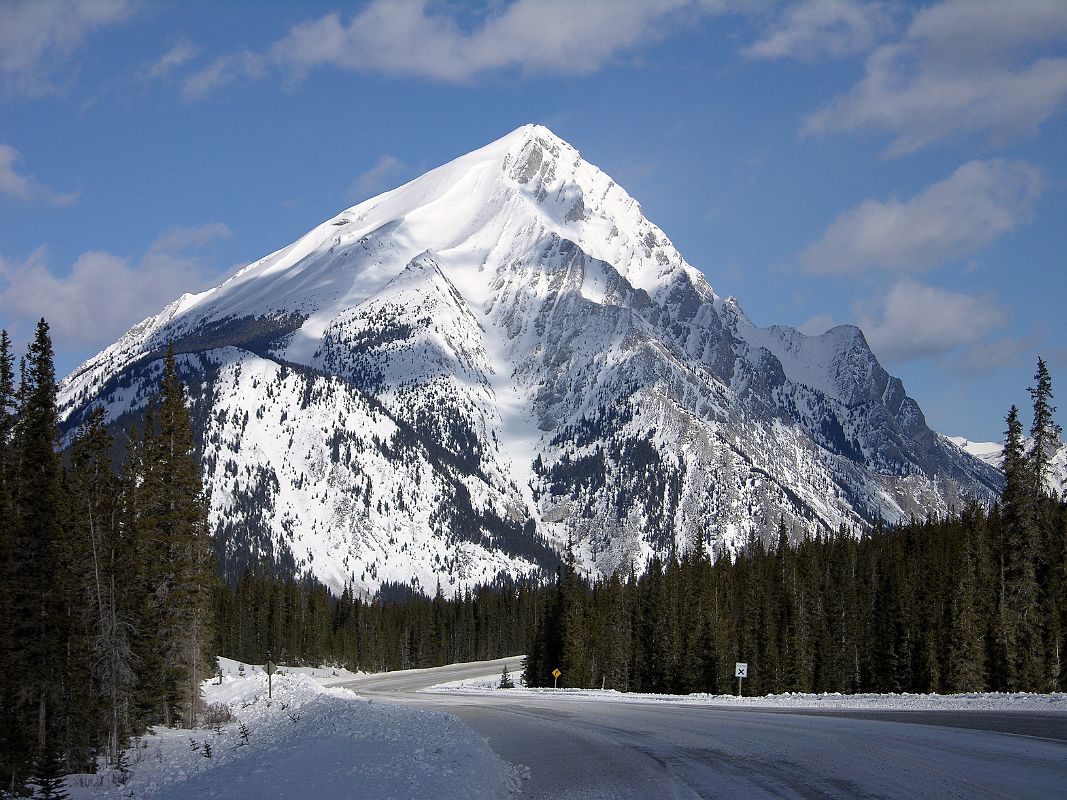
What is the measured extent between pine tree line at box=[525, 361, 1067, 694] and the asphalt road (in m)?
27.9

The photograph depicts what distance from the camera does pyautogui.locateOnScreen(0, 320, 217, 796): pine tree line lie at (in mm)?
33500

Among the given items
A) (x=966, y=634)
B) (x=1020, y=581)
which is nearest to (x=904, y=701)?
(x=1020, y=581)

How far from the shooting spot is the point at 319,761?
2605 centimetres

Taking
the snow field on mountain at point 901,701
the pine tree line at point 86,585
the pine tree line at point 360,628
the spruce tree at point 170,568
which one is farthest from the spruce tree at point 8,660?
the pine tree line at point 360,628

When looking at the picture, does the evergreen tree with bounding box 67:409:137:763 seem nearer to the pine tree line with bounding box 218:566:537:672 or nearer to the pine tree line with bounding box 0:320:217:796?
the pine tree line with bounding box 0:320:217:796

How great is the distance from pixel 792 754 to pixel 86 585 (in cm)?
2758

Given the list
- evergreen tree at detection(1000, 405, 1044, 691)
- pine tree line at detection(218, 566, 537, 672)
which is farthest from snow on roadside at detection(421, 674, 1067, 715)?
pine tree line at detection(218, 566, 537, 672)

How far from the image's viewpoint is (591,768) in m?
23.2

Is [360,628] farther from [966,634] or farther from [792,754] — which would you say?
[792,754]

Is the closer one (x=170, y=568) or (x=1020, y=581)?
(x=170, y=568)

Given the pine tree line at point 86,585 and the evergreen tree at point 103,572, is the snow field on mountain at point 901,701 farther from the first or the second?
the evergreen tree at point 103,572

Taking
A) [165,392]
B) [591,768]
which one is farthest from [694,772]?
[165,392]

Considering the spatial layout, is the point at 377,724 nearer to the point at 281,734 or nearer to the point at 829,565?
the point at 281,734

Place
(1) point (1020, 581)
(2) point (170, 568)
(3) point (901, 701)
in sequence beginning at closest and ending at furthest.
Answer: (3) point (901, 701), (2) point (170, 568), (1) point (1020, 581)
